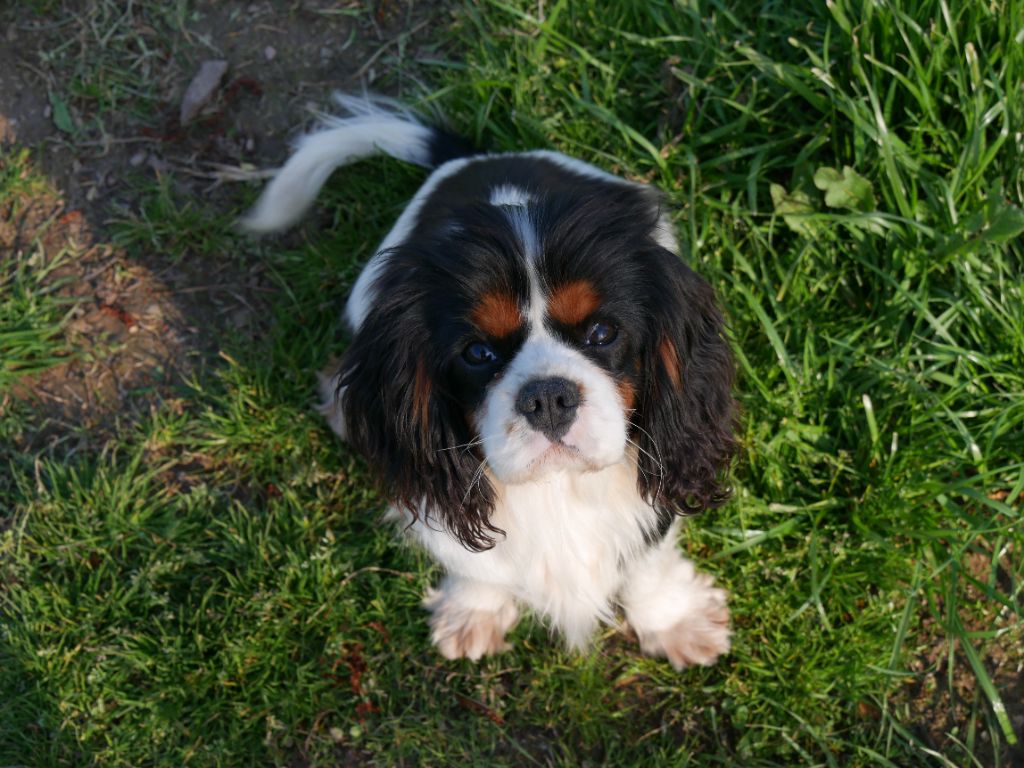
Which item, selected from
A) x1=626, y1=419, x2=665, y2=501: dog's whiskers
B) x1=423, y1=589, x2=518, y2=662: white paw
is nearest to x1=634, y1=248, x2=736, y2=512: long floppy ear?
x1=626, y1=419, x2=665, y2=501: dog's whiskers

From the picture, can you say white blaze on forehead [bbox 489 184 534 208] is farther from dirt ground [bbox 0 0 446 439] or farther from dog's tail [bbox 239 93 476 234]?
dirt ground [bbox 0 0 446 439]

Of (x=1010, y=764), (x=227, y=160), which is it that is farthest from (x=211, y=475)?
(x=1010, y=764)

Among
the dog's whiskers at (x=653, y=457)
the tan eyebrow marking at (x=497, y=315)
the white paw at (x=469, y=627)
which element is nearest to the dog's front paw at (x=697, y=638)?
the white paw at (x=469, y=627)

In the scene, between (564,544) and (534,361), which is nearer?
(534,361)

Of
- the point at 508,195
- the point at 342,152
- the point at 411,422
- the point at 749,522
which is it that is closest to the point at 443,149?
the point at 342,152

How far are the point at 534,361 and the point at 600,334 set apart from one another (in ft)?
0.58

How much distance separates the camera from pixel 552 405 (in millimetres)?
2018

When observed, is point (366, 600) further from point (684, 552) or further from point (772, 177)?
point (772, 177)

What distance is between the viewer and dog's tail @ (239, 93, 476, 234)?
335 cm

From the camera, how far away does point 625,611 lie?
306 centimetres

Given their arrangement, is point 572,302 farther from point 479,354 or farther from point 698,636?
point 698,636

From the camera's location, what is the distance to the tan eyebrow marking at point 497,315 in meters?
2.10

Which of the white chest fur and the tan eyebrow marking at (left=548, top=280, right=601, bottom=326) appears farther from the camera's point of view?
the white chest fur

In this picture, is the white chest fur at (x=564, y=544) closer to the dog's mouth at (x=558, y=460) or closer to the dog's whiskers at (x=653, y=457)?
the dog's whiskers at (x=653, y=457)
